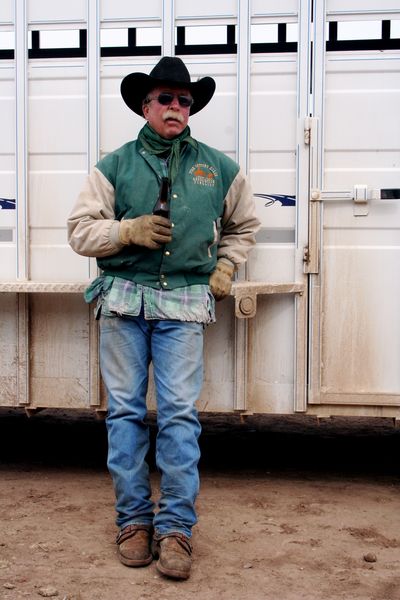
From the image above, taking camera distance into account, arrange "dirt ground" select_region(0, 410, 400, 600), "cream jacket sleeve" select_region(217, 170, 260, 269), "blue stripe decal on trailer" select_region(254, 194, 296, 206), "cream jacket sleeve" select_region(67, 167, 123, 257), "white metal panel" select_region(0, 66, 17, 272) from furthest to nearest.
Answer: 1. "white metal panel" select_region(0, 66, 17, 272)
2. "blue stripe decal on trailer" select_region(254, 194, 296, 206)
3. "cream jacket sleeve" select_region(217, 170, 260, 269)
4. "cream jacket sleeve" select_region(67, 167, 123, 257)
5. "dirt ground" select_region(0, 410, 400, 600)

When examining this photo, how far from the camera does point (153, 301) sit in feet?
12.4

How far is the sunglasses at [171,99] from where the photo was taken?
381 centimetres

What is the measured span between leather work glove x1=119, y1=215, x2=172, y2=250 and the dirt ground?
1.48 m

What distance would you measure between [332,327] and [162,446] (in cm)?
130

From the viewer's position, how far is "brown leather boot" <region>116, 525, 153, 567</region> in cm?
359

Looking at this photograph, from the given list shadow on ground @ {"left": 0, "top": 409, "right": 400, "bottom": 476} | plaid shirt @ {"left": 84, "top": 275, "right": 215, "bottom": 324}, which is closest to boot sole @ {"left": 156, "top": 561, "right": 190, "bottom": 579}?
plaid shirt @ {"left": 84, "top": 275, "right": 215, "bottom": 324}

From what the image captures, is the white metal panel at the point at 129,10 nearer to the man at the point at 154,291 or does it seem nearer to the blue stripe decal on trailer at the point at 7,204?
the man at the point at 154,291

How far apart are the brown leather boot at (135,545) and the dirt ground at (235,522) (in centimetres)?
4

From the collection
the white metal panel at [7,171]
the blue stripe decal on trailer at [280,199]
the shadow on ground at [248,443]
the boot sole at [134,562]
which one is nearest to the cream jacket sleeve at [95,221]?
the white metal panel at [7,171]

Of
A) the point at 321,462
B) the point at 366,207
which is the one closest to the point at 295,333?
the point at 366,207

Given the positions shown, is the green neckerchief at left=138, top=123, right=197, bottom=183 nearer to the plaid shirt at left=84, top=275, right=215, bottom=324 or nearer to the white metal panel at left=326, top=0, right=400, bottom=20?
the plaid shirt at left=84, top=275, right=215, bottom=324

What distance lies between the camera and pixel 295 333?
14.6ft

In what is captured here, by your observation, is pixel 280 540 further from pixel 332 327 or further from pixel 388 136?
pixel 388 136

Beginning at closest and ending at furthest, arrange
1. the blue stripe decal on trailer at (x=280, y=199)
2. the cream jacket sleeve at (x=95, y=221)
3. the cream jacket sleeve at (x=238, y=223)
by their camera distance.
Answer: the cream jacket sleeve at (x=95, y=221) → the cream jacket sleeve at (x=238, y=223) → the blue stripe decal on trailer at (x=280, y=199)
